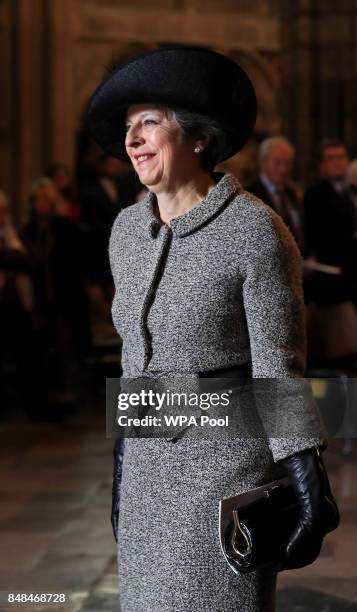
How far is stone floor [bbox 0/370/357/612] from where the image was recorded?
5281 millimetres

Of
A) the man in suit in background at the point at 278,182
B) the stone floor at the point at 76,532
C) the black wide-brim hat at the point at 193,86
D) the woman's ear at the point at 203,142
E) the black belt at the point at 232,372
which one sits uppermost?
the man in suit in background at the point at 278,182

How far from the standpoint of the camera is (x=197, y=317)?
2949 mm

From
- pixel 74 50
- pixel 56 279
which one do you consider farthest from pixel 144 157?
pixel 74 50

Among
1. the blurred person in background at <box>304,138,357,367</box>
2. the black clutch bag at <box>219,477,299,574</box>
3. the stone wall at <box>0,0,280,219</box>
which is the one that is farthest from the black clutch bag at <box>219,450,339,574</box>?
the stone wall at <box>0,0,280,219</box>

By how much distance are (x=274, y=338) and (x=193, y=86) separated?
59cm

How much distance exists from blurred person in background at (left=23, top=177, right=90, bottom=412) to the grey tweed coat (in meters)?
7.66

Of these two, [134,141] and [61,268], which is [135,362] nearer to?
[134,141]

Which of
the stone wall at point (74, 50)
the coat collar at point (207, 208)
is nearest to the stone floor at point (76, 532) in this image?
the coat collar at point (207, 208)

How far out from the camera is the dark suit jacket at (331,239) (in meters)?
8.77

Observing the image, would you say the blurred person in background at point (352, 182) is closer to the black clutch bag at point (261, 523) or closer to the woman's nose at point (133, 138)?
the woman's nose at point (133, 138)

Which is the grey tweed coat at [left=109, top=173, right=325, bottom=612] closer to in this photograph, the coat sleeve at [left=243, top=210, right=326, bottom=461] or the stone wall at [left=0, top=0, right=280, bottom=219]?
the coat sleeve at [left=243, top=210, right=326, bottom=461]

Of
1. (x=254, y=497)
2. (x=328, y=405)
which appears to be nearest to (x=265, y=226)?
(x=254, y=497)

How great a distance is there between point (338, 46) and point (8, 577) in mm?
9470

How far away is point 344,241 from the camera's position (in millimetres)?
9102
